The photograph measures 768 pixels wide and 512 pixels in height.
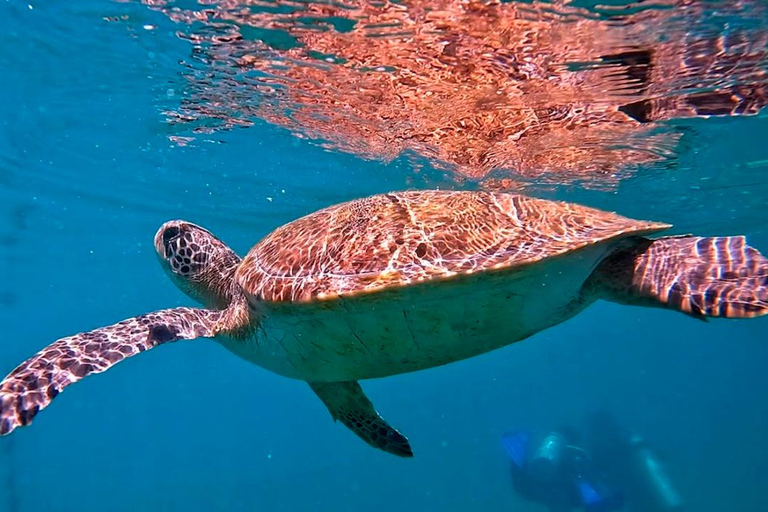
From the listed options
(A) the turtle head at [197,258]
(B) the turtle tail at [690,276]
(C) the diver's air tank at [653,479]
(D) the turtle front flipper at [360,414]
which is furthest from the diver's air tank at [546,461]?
(B) the turtle tail at [690,276]

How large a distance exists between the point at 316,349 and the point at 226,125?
8.07 metres

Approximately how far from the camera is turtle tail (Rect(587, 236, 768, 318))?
327 cm

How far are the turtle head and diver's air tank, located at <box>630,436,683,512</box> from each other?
783 inches

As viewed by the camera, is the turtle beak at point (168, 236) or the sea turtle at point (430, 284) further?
the turtle beak at point (168, 236)

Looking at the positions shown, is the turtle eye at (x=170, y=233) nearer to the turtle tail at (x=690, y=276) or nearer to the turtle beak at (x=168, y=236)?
the turtle beak at (x=168, y=236)

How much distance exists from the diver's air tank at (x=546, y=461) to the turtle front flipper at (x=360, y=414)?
41.7 ft

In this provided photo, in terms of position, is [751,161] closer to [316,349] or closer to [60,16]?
[316,349]

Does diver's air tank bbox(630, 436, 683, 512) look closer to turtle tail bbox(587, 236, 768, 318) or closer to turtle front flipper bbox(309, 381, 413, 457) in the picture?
turtle front flipper bbox(309, 381, 413, 457)

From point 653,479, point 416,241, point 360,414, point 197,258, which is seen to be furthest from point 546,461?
point 416,241

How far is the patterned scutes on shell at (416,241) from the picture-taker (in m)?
3.28

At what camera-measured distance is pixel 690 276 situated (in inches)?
140

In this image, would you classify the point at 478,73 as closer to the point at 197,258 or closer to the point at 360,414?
the point at 197,258

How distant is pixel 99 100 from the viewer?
33.1ft

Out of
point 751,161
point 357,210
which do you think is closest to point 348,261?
point 357,210
